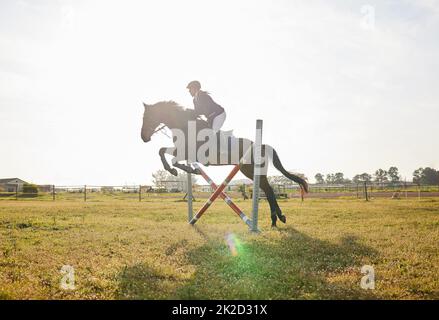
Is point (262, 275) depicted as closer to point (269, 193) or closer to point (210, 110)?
point (210, 110)

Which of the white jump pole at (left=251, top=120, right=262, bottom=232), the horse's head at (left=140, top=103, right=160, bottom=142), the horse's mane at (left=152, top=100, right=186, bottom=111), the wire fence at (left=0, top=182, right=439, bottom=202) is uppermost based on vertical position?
the horse's mane at (left=152, top=100, right=186, bottom=111)

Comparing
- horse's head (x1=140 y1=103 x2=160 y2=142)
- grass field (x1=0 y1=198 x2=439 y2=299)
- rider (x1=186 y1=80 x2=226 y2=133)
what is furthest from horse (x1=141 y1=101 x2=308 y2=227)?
grass field (x1=0 y1=198 x2=439 y2=299)

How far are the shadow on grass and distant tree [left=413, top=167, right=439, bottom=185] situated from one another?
325 feet

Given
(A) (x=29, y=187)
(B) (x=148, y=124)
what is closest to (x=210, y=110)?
(B) (x=148, y=124)

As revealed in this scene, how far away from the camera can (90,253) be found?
5.81m

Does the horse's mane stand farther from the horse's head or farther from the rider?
the rider

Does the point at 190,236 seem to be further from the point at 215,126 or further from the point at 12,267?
the point at 12,267

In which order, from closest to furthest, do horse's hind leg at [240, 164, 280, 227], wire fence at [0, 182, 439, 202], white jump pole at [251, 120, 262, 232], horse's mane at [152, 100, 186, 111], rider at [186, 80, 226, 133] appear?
1. white jump pole at [251, 120, 262, 232]
2. rider at [186, 80, 226, 133]
3. horse's hind leg at [240, 164, 280, 227]
4. horse's mane at [152, 100, 186, 111]
5. wire fence at [0, 182, 439, 202]

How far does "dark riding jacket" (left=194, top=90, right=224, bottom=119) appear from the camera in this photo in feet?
27.7

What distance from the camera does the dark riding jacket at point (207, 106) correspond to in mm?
8445

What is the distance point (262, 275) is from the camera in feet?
14.1

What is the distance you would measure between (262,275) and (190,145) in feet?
16.0

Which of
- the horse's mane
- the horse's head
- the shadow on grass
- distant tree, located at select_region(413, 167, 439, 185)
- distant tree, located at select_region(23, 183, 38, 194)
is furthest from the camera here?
distant tree, located at select_region(413, 167, 439, 185)
